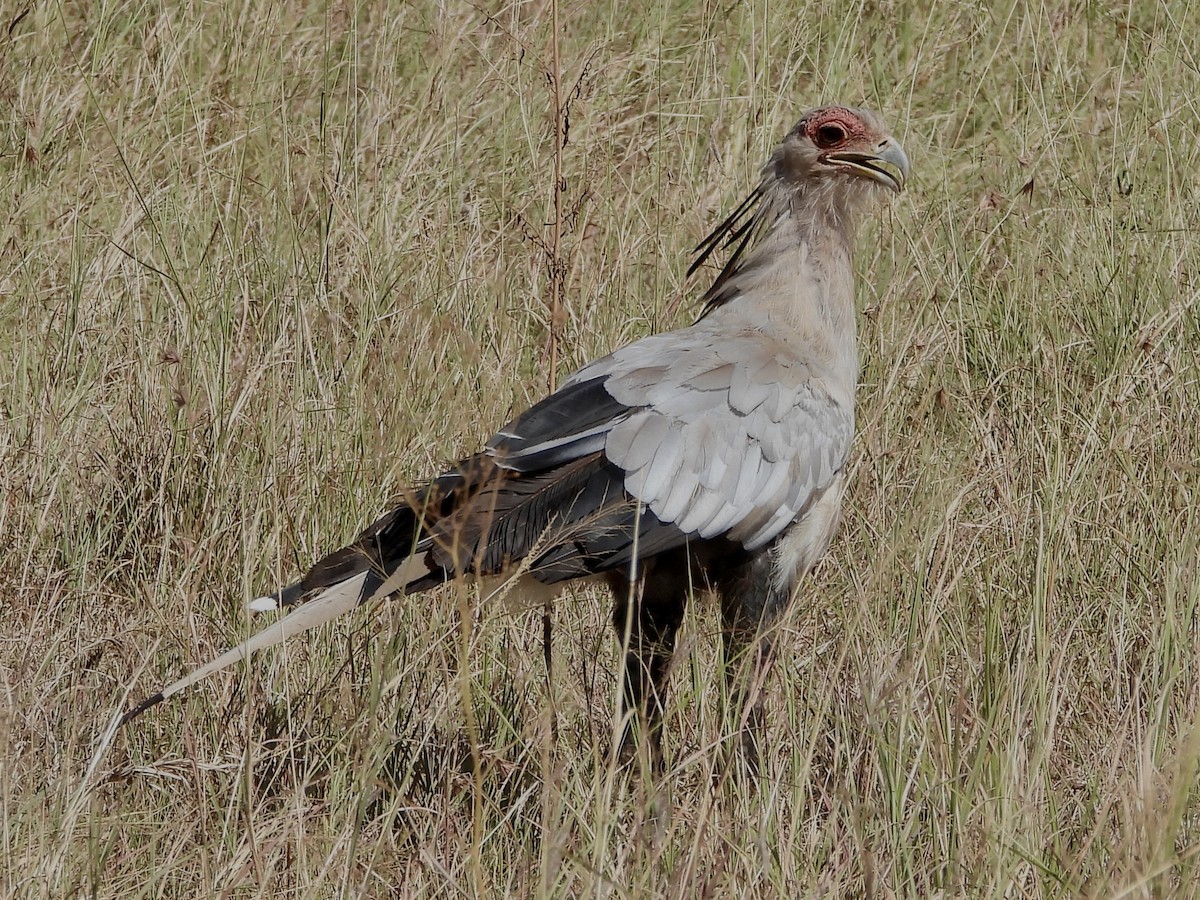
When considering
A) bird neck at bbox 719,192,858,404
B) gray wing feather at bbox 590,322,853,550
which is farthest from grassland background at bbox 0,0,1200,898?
bird neck at bbox 719,192,858,404

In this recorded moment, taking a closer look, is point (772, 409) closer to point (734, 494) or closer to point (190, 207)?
point (734, 494)

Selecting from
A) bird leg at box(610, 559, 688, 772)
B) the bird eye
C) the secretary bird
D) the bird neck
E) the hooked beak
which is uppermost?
the bird eye

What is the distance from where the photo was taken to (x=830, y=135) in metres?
3.92

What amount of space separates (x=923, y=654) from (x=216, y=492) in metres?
1.75

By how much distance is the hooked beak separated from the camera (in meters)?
3.87

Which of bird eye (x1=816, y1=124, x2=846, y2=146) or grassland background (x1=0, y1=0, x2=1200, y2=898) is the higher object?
bird eye (x1=816, y1=124, x2=846, y2=146)

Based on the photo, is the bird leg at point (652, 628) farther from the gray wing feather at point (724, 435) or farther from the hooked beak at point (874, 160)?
the hooked beak at point (874, 160)

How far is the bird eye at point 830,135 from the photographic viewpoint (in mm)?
3904

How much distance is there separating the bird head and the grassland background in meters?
0.55

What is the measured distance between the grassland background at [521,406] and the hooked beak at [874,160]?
578 mm

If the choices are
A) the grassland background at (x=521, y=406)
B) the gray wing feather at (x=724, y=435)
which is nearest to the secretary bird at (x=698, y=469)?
the gray wing feather at (x=724, y=435)

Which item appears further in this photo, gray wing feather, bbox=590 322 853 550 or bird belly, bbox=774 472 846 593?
bird belly, bbox=774 472 846 593

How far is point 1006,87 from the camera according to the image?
230 inches

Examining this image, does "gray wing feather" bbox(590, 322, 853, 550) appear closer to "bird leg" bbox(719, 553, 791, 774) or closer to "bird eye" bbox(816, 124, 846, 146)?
"bird leg" bbox(719, 553, 791, 774)
